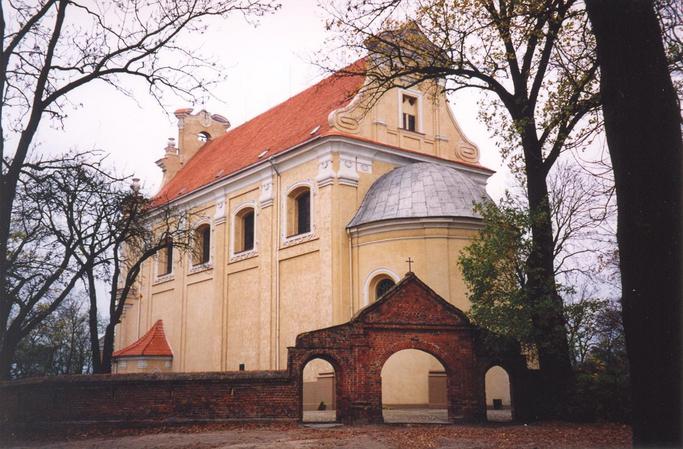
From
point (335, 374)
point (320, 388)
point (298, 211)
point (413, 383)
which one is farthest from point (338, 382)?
point (298, 211)

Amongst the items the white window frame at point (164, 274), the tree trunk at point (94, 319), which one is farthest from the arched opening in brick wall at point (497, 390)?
the white window frame at point (164, 274)

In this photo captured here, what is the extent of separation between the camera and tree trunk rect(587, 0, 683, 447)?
20.4 ft

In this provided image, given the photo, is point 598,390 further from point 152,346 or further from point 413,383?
point 152,346

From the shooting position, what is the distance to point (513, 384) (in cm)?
1623

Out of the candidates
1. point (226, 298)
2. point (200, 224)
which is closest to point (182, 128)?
point (200, 224)

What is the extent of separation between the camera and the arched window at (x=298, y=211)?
81.9ft

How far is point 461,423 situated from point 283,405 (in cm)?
393

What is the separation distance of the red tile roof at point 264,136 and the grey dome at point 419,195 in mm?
2730

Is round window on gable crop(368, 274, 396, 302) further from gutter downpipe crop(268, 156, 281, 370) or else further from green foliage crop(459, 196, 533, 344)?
green foliage crop(459, 196, 533, 344)

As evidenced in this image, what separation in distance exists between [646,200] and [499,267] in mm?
9875

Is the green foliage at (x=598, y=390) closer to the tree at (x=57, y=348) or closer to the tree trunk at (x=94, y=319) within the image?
the tree trunk at (x=94, y=319)

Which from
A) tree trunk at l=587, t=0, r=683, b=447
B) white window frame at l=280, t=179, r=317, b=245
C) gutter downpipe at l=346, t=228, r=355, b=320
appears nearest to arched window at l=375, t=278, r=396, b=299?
gutter downpipe at l=346, t=228, r=355, b=320

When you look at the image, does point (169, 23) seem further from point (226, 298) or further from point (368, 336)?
point (226, 298)

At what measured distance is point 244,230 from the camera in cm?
2825
